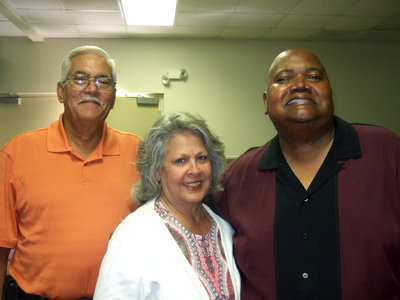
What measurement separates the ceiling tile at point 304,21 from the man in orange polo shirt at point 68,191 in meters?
3.17

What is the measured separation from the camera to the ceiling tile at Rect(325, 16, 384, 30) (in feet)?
14.2

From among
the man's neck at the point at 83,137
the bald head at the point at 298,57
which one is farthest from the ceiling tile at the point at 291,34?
the man's neck at the point at 83,137

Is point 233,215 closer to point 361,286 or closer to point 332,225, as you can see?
point 332,225

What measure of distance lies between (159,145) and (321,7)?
3301 millimetres

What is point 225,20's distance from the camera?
4238mm

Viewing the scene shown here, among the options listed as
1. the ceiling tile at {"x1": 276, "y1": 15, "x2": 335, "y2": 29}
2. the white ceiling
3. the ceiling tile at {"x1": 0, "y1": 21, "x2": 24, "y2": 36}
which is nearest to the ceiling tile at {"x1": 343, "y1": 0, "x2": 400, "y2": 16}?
the white ceiling

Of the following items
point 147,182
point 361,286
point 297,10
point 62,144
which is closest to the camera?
point 361,286

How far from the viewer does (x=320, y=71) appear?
1.46 metres

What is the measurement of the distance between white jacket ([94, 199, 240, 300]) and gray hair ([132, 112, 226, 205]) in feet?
0.65

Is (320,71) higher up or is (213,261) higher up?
(320,71)

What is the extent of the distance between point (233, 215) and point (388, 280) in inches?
24.9

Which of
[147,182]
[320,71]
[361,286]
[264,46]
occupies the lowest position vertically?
[361,286]

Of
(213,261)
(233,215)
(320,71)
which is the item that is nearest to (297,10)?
(320,71)

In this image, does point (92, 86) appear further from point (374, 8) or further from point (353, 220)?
point (374, 8)
